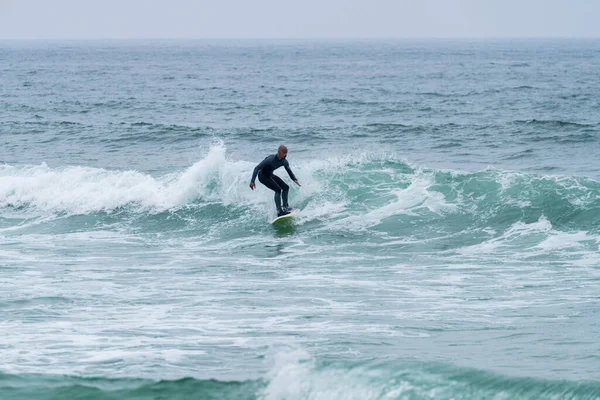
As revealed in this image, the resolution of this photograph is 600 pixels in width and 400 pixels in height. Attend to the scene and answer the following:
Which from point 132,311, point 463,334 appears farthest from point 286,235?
point 463,334

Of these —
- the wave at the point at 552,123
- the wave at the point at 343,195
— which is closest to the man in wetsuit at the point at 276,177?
the wave at the point at 343,195

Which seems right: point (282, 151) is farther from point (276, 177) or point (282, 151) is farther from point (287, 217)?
point (287, 217)

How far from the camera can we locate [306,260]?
14.2 m

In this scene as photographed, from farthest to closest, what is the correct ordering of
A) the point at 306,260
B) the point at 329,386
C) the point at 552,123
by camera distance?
the point at 552,123, the point at 306,260, the point at 329,386

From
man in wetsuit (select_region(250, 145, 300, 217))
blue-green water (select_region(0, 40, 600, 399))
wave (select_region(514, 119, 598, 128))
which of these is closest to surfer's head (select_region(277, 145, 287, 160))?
man in wetsuit (select_region(250, 145, 300, 217))

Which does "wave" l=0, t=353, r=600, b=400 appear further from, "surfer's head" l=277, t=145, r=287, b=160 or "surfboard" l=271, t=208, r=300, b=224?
"surfboard" l=271, t=208, r=300, b=224

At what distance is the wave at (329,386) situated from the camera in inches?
303

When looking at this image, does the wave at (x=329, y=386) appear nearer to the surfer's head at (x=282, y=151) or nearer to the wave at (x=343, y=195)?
the wave at (x=343, y=195)

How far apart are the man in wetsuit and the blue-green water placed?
521 mm

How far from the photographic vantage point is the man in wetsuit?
1670 cm

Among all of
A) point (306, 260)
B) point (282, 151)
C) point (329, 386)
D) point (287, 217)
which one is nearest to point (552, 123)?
point (287, 217)

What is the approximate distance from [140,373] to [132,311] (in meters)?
2.52

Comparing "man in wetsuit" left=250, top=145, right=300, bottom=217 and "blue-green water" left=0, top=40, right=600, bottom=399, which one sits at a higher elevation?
"man in wetsuit" left=250, top=145, right=300, bottom=217

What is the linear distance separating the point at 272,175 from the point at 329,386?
948 cm
